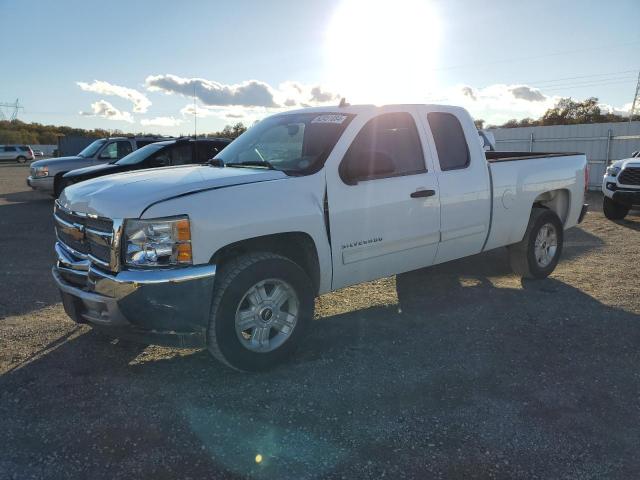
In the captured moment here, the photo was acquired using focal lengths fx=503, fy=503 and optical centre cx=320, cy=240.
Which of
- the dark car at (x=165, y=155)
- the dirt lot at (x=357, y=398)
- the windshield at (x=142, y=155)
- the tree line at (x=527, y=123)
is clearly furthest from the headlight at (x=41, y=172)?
the tree line at (x=527, y=123)

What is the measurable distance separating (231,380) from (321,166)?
1.72 meters

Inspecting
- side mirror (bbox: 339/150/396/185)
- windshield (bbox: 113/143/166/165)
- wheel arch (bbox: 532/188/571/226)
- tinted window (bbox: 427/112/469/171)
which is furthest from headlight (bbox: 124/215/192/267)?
windshield (bbox: 113/143/166/165)

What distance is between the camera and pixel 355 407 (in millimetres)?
3262

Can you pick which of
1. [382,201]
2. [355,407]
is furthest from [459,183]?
[355,407]

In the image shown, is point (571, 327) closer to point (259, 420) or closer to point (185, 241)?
point (259, 420)

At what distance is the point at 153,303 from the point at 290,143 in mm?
1926

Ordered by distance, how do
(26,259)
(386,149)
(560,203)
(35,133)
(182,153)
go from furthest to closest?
(35,133)
(182,153)
(26,259)
(560,203)
(386,149)

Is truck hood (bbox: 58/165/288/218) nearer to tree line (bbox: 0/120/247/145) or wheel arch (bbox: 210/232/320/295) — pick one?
wheel arch (bbox: 210/232/320/295)

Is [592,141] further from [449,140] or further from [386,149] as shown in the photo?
[386,149]

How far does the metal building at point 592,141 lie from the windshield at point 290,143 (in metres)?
16.7

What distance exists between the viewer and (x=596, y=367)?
3842 millimetres

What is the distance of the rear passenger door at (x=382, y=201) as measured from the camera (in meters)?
3.95

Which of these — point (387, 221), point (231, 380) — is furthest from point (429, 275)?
point (231, 380)

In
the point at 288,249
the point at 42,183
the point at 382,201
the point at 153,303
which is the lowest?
the point at 153,303
